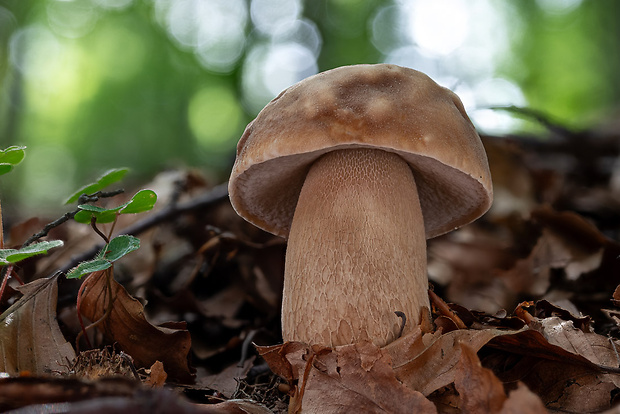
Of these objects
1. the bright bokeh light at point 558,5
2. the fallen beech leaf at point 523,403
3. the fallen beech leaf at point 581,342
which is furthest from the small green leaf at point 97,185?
the bright bokeh light at point 558,5

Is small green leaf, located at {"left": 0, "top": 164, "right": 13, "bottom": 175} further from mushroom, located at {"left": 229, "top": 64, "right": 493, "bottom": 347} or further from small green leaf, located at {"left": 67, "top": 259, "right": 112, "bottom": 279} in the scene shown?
mushroom, located at {"left": 229, "top": 64, "right": 493, "bottom": 347}

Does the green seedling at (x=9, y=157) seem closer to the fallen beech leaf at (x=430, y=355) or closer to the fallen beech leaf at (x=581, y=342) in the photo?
the fallen beech leaf at (x=430, y=355)

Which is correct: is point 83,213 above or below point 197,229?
above

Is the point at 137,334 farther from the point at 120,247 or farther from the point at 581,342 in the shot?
the point at 581,342

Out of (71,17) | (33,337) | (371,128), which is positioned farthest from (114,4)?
(371,128)

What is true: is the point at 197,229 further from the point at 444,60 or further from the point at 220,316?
the point at 444,60

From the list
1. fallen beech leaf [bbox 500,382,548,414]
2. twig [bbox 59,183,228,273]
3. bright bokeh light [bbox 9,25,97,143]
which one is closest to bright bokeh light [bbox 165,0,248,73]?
bright bokeh light [bbox 9,25,97,143]

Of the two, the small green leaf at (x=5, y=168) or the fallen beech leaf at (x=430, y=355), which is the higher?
the small green leaf at (x=5, y=168)

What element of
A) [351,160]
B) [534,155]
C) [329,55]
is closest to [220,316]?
[351,160]
